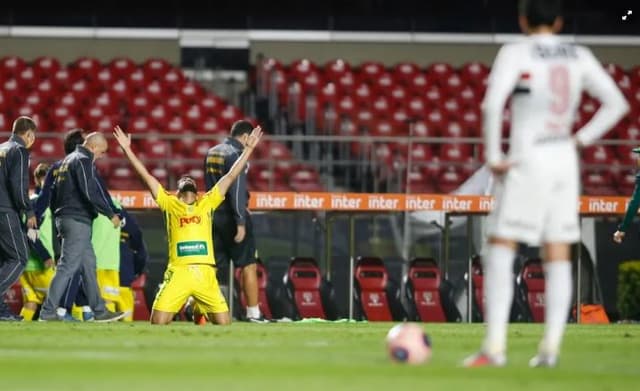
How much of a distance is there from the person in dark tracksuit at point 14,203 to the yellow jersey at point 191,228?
1.61 meters

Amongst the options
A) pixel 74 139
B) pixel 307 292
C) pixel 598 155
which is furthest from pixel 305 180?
pixel 74 139

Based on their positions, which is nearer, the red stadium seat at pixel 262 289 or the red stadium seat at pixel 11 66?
the red stadium seat at pixel 262 289

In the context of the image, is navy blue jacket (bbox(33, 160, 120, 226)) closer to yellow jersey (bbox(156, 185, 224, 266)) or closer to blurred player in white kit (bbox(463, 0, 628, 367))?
yellow jersey (bbox(156, 185, 224, 266))

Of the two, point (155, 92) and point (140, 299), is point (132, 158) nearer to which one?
point (140, 299)

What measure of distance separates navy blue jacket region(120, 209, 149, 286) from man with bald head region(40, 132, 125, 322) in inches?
109

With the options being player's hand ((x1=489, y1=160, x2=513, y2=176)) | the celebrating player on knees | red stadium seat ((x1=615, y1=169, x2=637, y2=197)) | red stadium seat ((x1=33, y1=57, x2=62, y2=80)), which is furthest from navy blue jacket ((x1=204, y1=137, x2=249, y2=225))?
red stadium seat ((x1=33, y1=57, x2=62, y2=80))

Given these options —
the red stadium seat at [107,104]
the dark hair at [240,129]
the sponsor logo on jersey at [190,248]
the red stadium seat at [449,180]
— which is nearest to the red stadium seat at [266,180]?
the red stadium seat at [449,180]

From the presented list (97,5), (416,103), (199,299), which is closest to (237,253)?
(199,299)

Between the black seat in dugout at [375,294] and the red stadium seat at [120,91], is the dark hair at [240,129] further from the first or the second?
the red stadium seat at [120,91]

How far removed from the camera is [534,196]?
866 centimetres

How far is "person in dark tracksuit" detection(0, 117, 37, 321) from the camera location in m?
15.6

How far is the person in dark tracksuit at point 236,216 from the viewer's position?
1638cm

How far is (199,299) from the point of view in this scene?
48.8 feet

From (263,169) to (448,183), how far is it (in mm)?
2838
